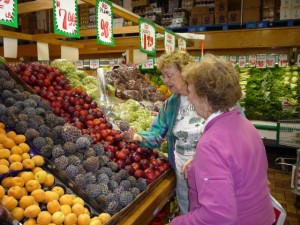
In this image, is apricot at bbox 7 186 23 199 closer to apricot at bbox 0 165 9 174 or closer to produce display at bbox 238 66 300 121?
apricot at bbox 0 165 9 174

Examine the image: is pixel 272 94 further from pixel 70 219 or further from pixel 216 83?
pixel 70 219

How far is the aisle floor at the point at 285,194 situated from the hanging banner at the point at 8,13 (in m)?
3.67

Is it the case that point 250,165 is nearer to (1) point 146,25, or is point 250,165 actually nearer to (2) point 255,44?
(1) point 146,25

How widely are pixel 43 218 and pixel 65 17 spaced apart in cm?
124

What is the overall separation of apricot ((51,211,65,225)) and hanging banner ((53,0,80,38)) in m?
1.05

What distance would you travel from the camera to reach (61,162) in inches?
65.1

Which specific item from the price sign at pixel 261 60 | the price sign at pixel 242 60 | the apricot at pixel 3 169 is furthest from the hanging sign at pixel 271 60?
the apricot at pixel 3 169

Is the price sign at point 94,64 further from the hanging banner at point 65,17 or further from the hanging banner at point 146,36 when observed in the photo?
the hanging banner at point 65,17

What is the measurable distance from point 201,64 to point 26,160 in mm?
1030

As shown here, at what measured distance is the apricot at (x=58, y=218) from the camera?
1323 millimetres

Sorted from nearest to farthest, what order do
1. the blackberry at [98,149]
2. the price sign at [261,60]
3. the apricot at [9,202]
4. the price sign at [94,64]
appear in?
1. the apricot at [9,202]
2. the blackberry at [98,149]
3. the price sign at [261,60]
4. the price sign at [94,64]

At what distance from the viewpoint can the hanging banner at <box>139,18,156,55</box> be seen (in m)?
2.91

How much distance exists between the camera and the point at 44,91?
2594 millimetres

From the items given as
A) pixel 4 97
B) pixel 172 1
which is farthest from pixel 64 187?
pixel 172 1
